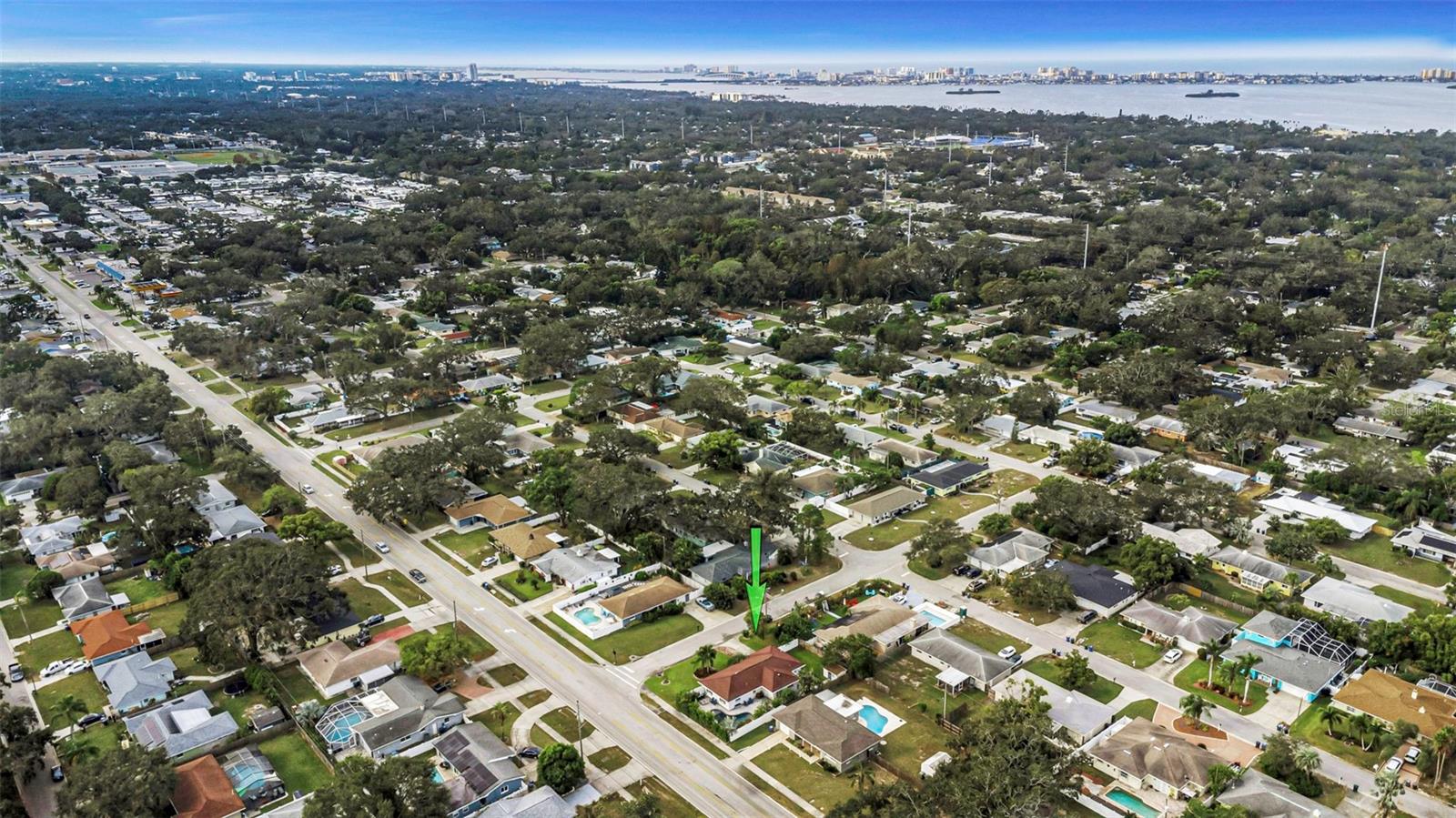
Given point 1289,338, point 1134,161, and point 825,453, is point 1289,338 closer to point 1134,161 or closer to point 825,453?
point 825,453

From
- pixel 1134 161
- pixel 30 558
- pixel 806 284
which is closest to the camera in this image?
pixel 30 558

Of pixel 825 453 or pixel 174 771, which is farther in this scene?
pixel 825 453

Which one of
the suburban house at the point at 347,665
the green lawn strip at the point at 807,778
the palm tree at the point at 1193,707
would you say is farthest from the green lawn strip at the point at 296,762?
the palm tree at the point at 1193,707

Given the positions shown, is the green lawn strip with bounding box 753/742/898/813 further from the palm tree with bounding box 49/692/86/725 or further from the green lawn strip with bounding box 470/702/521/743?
the palm tree with bounding box 49/692/86/725

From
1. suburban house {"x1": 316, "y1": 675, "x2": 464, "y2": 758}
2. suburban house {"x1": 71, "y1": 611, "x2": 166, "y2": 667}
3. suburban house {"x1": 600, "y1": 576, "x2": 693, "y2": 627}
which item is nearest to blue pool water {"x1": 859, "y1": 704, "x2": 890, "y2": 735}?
suburban house {"x1": 600, "y1": 576, "x2": 693, "y2": 627}

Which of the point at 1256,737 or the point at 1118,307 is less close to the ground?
the point at 1118,307

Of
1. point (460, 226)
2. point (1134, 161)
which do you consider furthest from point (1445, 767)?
point (1134, 161)
